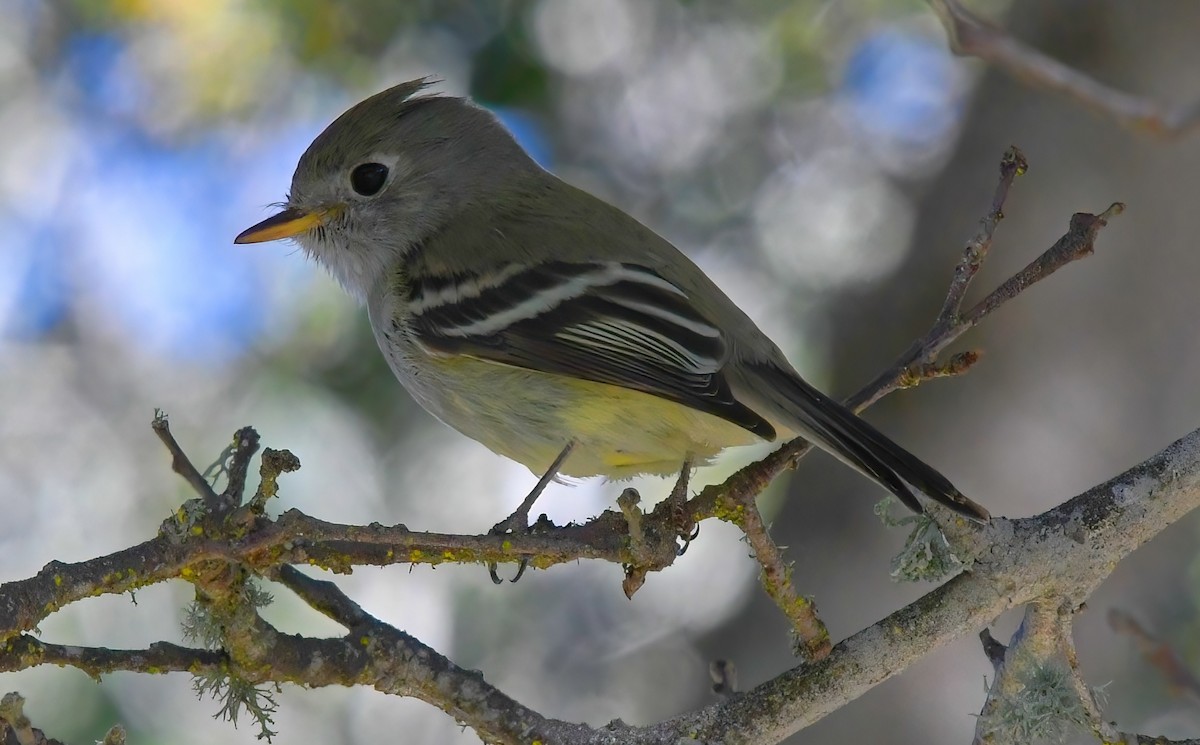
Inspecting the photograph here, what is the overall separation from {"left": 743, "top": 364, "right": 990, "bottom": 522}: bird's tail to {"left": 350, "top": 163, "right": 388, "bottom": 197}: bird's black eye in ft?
5.16

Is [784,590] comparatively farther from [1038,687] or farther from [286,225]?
[286,225]

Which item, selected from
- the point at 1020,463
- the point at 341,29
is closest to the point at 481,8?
the point at 341,29

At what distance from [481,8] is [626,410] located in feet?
7.67

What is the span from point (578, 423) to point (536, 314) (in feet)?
1.12

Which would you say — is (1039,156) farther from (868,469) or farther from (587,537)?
(587,537)

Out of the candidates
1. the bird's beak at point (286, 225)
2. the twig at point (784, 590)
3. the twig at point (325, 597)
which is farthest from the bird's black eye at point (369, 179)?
the twig at point (784, 590)

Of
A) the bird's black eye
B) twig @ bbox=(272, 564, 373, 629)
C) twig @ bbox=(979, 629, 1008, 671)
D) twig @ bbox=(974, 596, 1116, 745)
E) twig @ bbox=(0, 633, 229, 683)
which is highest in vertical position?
the bird's black eye

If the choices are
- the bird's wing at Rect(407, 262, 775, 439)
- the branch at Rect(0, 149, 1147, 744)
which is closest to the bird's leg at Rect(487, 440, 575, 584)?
the bird's wing at Rect(407, 262, 775, 439)

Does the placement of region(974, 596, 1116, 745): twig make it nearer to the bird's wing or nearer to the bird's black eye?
the bird's wing

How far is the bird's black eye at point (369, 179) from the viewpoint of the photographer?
4.07 meters

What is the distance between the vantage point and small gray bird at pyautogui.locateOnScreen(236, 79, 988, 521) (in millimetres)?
3016

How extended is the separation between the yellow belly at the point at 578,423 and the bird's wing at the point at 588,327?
0.08 meters

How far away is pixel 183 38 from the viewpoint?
4.75 metres

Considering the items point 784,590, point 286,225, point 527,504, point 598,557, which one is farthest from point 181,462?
point 286,225
